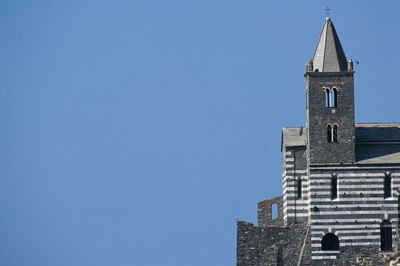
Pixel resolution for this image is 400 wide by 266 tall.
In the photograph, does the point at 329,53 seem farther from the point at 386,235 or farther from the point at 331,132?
the point at 386,235

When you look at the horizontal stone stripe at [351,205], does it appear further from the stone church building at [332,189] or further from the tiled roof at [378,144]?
the tiled roof at [378,144]

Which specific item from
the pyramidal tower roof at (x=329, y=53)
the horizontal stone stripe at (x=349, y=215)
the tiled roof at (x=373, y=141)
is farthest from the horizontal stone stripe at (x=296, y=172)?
the pyramidal tower roof at (x=329, y=53)

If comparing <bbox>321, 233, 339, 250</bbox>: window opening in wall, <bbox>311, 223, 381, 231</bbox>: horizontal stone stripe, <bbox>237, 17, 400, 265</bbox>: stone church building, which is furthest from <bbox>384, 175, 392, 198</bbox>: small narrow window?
<bbox>321, 233, 339, 250</bbox>: window opening in wall

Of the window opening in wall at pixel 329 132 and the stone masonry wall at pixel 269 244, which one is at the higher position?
the window opening in wall at pixel 329 132

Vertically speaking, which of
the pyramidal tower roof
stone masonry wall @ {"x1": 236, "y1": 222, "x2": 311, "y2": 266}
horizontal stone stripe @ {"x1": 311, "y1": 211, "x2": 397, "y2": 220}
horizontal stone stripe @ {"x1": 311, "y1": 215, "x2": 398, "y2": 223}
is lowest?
stone masonry wall @ {"x1": 236, "y1": 222, "x2": 311, "y2": 266}

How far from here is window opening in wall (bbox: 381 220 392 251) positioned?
273ft

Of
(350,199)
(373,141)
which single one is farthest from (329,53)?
(350,199)

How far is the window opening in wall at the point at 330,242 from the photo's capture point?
83.2 meters

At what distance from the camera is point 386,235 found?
83125mm

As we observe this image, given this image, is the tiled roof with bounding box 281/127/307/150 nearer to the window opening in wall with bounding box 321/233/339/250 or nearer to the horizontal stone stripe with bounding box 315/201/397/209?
the horizontal stone stripe with bounding box 315/201/397/209

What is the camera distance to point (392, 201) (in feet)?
273

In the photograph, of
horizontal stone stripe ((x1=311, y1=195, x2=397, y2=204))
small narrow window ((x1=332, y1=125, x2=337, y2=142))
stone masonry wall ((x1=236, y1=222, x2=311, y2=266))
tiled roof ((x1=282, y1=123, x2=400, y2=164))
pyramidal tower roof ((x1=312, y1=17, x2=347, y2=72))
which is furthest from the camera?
pyramidal tower roof ((x1=312, y1=17, x2=347, y2=72))

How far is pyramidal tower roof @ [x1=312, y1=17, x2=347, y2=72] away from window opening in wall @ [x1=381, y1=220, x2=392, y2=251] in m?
11.3

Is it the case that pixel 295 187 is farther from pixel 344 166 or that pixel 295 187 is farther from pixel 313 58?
pixel 313 58
